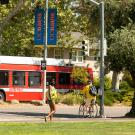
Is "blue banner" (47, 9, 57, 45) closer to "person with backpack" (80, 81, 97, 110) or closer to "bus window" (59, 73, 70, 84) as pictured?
"bus window" (59, 73, 70, 84)

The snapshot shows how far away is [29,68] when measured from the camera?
50.0m

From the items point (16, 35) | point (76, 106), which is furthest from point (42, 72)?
point (16, 35)

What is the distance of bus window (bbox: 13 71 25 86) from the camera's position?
1940 inches

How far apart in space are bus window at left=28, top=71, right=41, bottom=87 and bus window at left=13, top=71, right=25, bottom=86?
2.11ft

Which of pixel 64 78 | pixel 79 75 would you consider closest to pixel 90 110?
pixel 79 75

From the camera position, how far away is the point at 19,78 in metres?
49.7

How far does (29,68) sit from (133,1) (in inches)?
759

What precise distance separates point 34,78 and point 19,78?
1466 mm

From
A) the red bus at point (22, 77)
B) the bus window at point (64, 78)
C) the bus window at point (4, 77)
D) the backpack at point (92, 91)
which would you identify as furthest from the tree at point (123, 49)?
the bus window at point (64, 78)

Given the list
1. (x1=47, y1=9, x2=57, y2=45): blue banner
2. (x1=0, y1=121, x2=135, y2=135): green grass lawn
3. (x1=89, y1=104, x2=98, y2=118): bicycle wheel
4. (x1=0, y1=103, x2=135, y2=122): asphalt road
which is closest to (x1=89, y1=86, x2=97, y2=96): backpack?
(x1=89, y1=104, x2=98, y2=118): bicycle wheel

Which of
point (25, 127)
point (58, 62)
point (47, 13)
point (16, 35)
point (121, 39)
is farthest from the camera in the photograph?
point (16, 35)

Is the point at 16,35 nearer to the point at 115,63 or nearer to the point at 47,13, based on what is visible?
the point at 47,13

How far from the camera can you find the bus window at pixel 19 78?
162ft

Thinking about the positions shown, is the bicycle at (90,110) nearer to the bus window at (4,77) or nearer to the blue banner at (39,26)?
the bus window at (4,77)
